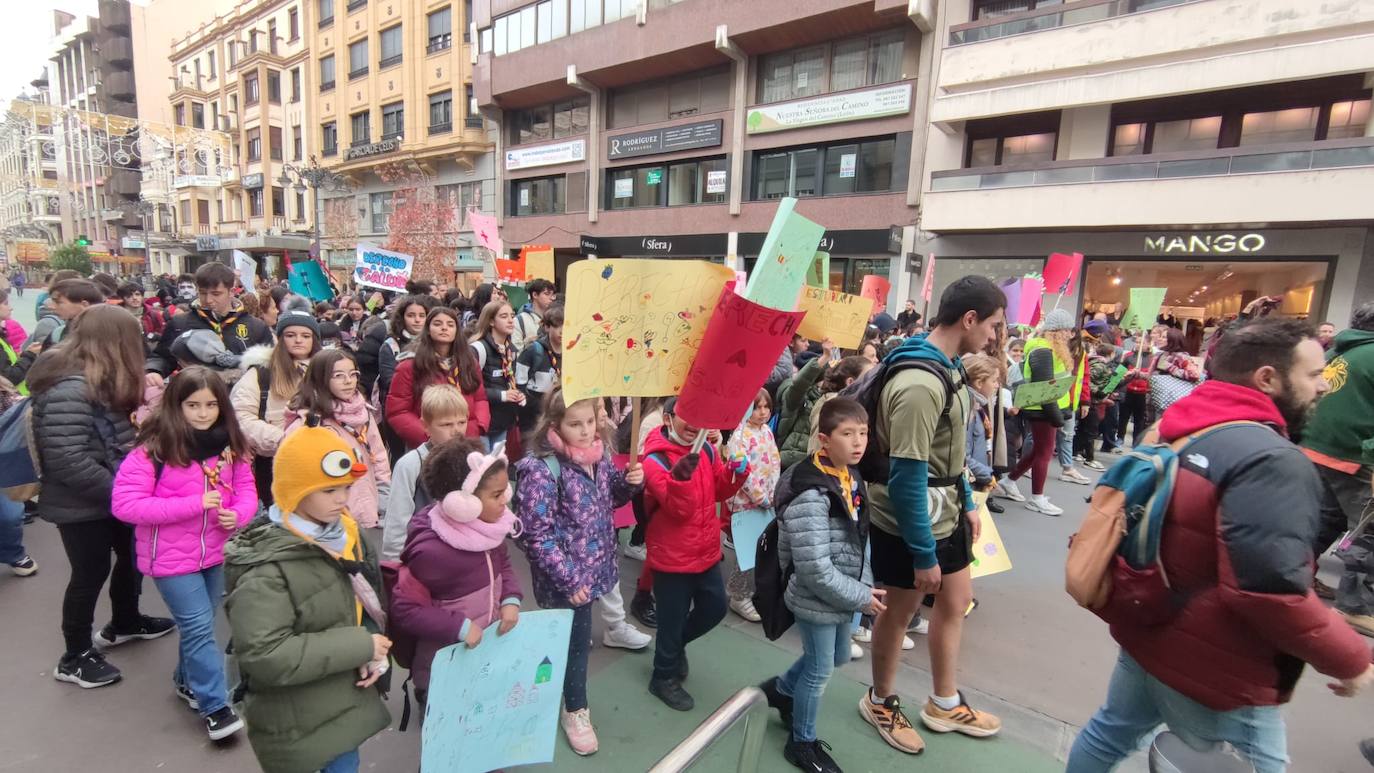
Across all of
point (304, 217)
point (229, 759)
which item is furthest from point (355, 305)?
point (304, 217)

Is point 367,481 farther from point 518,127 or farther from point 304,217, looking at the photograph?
point 304,217

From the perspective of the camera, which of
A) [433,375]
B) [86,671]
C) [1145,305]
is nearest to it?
[86,671]

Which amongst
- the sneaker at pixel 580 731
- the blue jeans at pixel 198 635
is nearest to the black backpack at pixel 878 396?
the sneaker at pixel 580 731

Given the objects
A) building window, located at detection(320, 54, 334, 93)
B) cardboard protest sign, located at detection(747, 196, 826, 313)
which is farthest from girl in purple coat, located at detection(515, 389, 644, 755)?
building window, located at detection(320, 54, 334, 93)

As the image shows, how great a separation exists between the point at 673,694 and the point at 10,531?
14.9 feet

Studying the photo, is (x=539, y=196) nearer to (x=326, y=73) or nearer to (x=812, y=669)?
(x=326, y=73)

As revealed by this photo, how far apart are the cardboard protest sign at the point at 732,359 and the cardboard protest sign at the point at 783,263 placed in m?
0.04

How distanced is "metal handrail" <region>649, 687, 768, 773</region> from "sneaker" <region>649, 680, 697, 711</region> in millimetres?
1398

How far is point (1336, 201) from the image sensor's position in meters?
12.3

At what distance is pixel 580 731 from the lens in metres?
2.76

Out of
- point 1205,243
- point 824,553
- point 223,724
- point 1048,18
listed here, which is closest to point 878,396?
point 824,553

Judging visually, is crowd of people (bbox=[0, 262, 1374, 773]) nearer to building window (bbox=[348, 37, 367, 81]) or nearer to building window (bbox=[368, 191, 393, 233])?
building window (bbox=[368, 191, 393, 233])

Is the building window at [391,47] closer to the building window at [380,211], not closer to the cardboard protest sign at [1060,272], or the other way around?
the building window at [380,211]

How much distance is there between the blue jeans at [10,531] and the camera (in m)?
4.03
